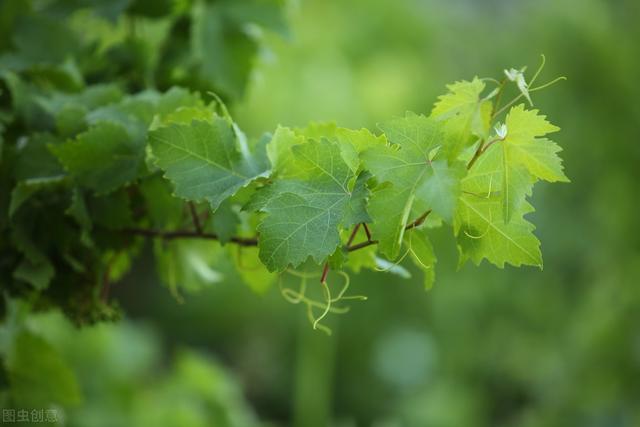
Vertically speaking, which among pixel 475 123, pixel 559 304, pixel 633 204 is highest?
pixel 475 123

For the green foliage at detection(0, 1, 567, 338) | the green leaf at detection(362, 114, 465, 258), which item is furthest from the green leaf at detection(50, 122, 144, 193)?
the green leaf at detection(362, 114, 465, 258)

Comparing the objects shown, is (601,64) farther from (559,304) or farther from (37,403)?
(37,403)

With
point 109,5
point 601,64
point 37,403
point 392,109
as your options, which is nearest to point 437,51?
point 392,109

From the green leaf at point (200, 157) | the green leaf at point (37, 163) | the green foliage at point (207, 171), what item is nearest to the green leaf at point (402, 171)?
the green foliage at point (207, 171)

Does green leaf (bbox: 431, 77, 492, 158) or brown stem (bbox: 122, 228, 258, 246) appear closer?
green leaf (bbox: 431, 77, 492, 158)

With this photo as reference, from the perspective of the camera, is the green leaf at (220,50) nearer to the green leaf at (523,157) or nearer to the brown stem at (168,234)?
the brown stem at (168,234)

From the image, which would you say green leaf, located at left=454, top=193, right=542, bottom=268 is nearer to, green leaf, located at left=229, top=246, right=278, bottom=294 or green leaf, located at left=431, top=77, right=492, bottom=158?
green leaf, located at left=431, top=77, right=492, bottom=158

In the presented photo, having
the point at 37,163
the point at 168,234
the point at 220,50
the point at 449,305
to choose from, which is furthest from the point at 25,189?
the point at 449,305
